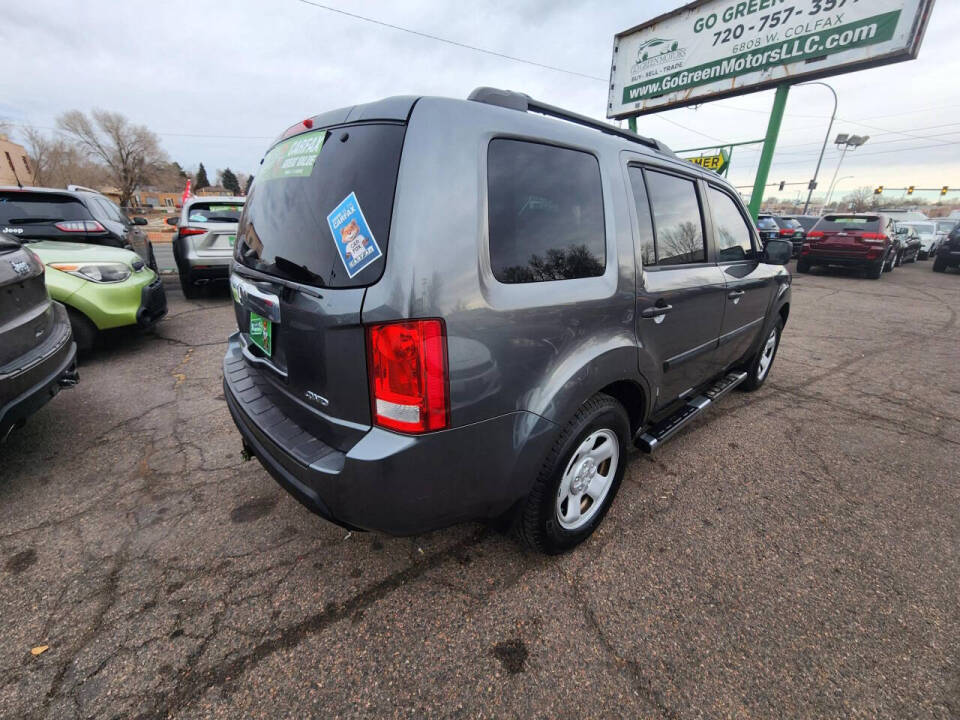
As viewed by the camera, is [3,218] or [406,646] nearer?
[406,646]

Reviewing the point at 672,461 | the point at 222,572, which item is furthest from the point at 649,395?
the point at 222,572

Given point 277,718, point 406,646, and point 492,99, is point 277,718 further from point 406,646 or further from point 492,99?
point 492,99

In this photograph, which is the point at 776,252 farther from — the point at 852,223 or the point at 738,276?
the point at 852,223

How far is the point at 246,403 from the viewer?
1.95 m

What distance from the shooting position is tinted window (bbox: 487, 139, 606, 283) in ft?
4.86

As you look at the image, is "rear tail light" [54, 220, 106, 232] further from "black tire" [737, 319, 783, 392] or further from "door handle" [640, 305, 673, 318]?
"black tire" [737, 319, 783, 392]

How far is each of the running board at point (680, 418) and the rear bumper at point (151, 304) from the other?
191 inches

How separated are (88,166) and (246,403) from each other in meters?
70.4

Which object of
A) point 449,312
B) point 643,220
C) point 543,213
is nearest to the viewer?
point 449,312

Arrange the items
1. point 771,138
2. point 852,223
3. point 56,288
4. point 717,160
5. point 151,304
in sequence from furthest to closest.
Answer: point 717,160 < point 852,223 < point 771,138 < point 151,304 < point 56,288

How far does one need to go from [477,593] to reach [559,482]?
61cm

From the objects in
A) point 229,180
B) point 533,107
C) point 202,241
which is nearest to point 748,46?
point 533,107

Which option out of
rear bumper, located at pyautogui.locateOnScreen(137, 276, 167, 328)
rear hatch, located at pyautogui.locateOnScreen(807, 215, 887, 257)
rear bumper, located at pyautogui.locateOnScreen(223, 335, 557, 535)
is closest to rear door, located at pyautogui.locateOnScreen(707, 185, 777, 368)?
rear bumper, located at pyautogui.locateOnScreen(223, 335, 557, 535)

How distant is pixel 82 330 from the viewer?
409 cm
